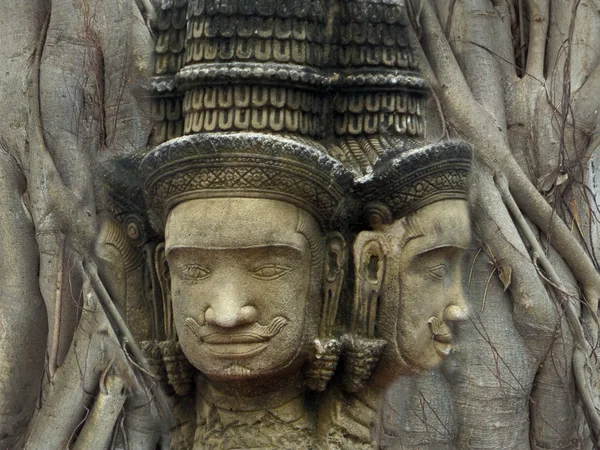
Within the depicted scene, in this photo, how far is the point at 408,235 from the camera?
3420 millimetres

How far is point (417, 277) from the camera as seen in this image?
3438 mm

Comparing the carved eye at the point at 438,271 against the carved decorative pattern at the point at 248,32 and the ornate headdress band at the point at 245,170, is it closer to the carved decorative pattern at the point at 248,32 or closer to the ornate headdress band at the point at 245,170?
the ornate headdress band at the point at 245,170

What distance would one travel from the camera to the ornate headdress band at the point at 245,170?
10.6 feet

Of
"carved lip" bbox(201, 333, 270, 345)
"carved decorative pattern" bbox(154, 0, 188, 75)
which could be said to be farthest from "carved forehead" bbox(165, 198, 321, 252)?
"carved decorative pattern" bbox(154, 0, 188, 75)

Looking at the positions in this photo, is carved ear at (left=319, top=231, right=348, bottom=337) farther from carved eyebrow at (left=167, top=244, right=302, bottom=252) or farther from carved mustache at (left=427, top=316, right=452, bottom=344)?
carved mustache at (left=427, top=316, right=452, bottom=344)

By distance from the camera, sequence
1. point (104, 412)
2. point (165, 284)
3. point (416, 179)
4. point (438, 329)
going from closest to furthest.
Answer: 1. point (416, 179)
2. point (438, 329)
3. point (165, 284)
4. point (104, 412)

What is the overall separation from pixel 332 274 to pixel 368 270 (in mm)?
105

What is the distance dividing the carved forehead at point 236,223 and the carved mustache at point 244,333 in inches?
8.8

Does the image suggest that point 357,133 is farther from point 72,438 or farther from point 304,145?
point 72,438

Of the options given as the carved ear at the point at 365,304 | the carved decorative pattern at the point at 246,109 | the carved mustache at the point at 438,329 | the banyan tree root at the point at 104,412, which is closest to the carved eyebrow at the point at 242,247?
the carved ear at the point at 365,304

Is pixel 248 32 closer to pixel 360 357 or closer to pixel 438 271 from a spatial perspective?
pixel 438 271

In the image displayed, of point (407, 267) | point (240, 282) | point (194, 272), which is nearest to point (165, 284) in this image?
point (194, 272)

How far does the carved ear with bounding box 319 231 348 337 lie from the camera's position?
3438mm

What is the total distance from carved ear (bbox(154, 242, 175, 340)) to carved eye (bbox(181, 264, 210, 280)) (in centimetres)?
20
